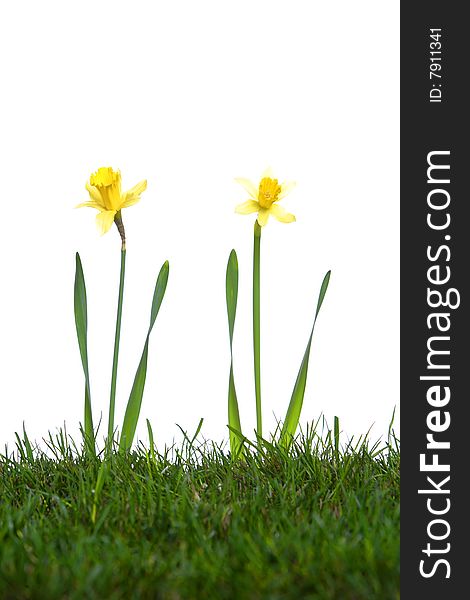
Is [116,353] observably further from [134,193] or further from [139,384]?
[134,193]

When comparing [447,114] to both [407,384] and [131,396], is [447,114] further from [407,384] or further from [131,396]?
[131,396]

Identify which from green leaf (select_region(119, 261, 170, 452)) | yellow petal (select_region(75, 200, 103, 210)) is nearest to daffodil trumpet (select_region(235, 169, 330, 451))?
green leaf (select_region(119, 261, 170, 452))

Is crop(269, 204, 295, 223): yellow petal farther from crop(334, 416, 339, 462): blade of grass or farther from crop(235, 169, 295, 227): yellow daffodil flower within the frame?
crop(334, 416, 339, 462): blade of grass

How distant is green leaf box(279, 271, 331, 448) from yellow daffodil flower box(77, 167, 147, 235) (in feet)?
1.75

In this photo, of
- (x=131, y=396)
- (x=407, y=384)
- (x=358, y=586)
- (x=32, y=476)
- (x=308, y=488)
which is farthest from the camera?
(x=131, y=396)

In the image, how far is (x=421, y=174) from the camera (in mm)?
1637

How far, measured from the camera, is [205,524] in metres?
1.59

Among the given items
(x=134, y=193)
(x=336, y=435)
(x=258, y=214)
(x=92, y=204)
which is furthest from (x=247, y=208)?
(x=336, y=435)

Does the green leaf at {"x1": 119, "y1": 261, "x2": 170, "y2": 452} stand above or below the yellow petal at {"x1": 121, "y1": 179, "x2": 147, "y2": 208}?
below

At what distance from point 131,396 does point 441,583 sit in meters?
0.96

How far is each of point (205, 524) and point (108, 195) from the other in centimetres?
92

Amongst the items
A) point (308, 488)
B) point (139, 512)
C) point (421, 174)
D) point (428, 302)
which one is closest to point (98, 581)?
point (139, 512)

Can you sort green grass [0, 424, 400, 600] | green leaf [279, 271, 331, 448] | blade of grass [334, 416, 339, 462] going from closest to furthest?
1. green grass [0, 424, 400, 600]
2. blade of grass [334, 416, 339, 462]
3. green leaf [279, 271, 331, 448]

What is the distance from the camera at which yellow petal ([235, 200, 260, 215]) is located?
218cm
